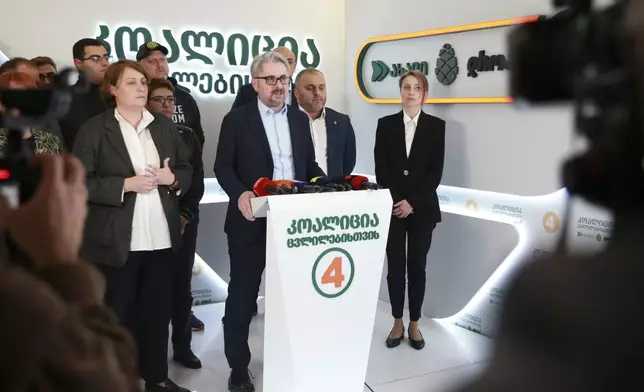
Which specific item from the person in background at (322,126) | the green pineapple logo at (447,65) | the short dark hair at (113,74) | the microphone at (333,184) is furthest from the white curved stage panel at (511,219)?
the short dark hair at (113,74)

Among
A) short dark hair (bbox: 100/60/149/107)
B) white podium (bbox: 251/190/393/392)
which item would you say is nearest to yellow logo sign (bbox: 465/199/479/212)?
white podium (bbox: 251/190/393/392)

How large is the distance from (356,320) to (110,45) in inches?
109

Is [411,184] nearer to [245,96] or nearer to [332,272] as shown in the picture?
[245,96]

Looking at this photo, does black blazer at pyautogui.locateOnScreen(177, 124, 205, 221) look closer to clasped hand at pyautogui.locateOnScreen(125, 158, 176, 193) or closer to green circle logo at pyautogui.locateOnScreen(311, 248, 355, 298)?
clasped hand at pyautogui.locateOnScreen(125, 158, 176, 193)

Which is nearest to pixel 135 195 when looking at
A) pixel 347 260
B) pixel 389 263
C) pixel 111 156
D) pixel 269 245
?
pixel 111 156

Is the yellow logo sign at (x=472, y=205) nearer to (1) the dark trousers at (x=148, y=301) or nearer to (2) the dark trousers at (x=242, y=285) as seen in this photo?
(2) the dark trousers at (x=242, y=285)

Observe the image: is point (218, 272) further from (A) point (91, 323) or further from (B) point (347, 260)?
(A) point (91, 323)

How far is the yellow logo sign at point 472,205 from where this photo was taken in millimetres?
4480

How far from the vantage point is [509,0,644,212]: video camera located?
498mm

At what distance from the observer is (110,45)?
15.2 feet

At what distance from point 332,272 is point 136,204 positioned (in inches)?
35.7

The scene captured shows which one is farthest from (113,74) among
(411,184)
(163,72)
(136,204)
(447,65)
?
(447,65)

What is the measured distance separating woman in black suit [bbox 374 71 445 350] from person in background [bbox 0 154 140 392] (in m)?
3.39

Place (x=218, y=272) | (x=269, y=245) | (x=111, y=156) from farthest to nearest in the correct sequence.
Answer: (x=218, y=272), (x=111, y=156), (x=269, y=245)
